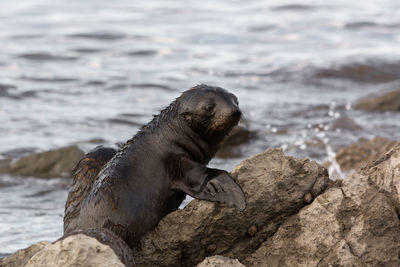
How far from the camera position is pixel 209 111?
20.0 ft

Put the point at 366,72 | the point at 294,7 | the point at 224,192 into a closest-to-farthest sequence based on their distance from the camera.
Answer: the point at 224,192
the point at 366,72
the point at 294,7

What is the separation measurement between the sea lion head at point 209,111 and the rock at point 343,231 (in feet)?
2.95

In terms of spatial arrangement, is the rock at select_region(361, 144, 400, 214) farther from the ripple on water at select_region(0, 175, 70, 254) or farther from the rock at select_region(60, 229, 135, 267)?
the ripple on water at select_region(0, 175, 70, 254)

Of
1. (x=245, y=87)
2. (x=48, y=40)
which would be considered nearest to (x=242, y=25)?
(x=48, y=40)

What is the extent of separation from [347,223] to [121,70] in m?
13.5

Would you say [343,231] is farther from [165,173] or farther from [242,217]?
[165,173]

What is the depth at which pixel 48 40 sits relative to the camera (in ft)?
Result: 72.6

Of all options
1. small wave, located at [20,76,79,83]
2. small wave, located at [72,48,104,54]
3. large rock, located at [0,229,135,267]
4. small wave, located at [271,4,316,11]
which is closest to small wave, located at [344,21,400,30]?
small wave, located at [271,4,316,11]

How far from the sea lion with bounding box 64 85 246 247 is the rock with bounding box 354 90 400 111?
29.3ft

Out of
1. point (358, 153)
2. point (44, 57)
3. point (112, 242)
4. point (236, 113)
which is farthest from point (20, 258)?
point (44, 57)

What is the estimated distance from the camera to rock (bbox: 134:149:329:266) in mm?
5762

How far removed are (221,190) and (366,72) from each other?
1329cm

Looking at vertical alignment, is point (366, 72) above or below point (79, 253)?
below

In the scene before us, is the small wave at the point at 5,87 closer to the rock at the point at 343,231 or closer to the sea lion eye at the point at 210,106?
the sea lion eye at the point at 210,106
